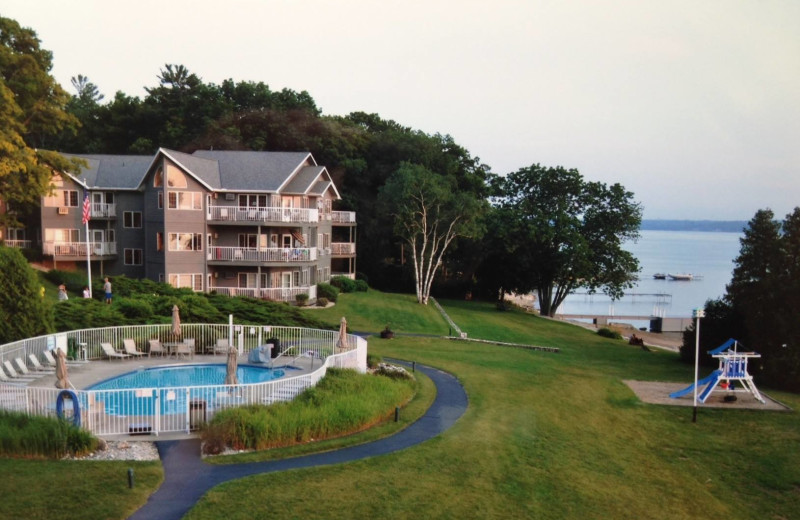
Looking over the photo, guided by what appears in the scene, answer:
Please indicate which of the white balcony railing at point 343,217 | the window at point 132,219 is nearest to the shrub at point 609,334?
the white balcony railing at point 343,217

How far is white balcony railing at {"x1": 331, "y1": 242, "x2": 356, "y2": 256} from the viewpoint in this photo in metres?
58.2

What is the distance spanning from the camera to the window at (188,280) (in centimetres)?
4480

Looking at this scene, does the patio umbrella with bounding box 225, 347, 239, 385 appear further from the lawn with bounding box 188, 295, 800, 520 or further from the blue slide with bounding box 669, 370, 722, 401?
the blue slide with bounding box 669, 370, 722, 401

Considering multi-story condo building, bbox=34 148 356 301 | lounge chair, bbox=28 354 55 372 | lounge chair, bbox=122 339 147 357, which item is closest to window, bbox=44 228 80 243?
multi-story condo building, bbox=34 148 356 301

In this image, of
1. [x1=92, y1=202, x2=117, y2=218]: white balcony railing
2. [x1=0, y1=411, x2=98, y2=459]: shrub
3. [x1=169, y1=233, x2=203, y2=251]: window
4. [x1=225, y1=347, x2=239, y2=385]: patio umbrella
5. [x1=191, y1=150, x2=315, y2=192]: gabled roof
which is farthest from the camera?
[x1=92, y1=202, x2=117, y2=218]: white balcony railing

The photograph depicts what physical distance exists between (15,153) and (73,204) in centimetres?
1141

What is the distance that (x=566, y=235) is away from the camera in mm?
57562

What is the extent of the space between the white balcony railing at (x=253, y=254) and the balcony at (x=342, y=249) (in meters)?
12.0

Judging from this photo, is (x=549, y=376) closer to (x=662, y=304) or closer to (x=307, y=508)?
(x=307, y=508)

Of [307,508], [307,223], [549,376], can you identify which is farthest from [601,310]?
[307,508]

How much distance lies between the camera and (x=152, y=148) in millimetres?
71875

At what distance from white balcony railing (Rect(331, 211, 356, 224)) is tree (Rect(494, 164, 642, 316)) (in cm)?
1468

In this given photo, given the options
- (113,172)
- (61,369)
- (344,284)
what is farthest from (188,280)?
(61,369)

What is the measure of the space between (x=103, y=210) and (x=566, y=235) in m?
40.1
